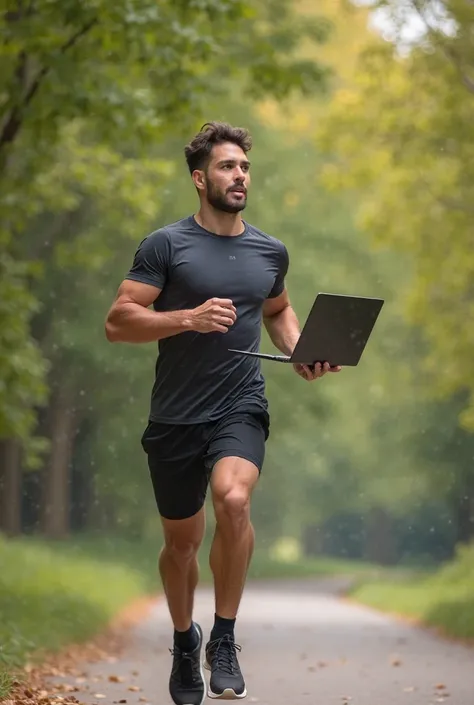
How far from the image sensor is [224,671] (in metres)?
6.88

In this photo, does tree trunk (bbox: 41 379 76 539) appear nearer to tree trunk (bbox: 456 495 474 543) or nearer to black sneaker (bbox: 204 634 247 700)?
tree trunk (bbox: 456 495 474 543)

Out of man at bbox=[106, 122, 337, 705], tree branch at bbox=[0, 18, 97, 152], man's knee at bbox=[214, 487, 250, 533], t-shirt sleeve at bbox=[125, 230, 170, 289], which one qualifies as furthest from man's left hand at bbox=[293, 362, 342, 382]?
tree branch at bbox=[0, 18, 97, 152]

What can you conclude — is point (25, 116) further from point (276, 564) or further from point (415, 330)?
point (276, 564)

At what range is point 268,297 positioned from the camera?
762cm

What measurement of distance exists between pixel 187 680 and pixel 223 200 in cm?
242

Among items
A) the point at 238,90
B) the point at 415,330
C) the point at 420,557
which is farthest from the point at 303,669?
the point at 420,557

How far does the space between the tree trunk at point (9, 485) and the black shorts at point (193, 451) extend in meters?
19.2

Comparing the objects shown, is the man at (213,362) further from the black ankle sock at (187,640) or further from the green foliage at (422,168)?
the green foliage at (422,168)

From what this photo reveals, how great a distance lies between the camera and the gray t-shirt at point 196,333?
23.3 ft

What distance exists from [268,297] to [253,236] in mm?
391

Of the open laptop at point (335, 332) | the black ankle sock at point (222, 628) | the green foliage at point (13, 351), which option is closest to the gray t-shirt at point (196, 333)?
the open laptop at point (335, 332)

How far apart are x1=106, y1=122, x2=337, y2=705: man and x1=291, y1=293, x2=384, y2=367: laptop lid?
0.12m

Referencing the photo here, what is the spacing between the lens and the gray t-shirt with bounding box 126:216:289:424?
7.10 meters

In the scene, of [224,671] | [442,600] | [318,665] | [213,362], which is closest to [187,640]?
[224,671]
